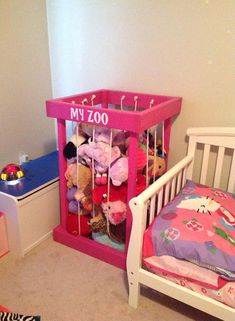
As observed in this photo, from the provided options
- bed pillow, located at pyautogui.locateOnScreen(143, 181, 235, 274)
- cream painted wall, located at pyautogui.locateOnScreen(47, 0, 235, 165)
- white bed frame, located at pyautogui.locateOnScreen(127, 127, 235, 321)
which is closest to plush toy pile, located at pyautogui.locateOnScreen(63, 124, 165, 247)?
white bed frame, located at pyautogui.locateOnScreen(127, 127, 235, 321)

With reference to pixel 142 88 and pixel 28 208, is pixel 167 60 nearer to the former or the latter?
pixel 142 88

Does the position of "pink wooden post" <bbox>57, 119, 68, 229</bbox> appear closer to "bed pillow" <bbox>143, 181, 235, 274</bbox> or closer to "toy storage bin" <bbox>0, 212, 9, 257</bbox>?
"toy storage bin" <bbox>0, 212, 9, 257</bbox>

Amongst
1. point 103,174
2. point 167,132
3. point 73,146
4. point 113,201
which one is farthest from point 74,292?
point 167,132

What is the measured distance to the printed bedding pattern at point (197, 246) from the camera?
1.03m

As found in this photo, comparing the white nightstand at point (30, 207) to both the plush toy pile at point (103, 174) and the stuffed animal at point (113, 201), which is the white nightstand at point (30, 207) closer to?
the plush toy pile at point (103, 174)

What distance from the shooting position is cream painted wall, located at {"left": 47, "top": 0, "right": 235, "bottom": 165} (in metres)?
1.38

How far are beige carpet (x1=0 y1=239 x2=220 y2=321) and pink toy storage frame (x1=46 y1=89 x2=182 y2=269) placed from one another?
0.08 meters

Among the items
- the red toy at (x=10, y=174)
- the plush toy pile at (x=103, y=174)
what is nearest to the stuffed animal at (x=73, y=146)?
the plush toy pile at (x=103, y=174)

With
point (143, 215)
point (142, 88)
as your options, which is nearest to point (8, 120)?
point (142, 88)

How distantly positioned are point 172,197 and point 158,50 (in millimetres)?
803

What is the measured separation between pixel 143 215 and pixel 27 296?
71 cm

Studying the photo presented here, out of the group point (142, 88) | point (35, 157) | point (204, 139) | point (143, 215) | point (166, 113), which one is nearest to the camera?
point (143, 215)

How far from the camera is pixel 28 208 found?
153cm

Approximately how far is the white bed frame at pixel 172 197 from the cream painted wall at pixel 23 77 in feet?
3.41
